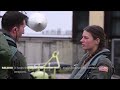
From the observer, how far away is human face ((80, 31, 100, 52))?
1962 mm

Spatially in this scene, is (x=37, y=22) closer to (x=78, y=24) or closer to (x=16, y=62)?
(x=16, y=62)

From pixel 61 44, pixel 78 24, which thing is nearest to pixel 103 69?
pixel 61 44

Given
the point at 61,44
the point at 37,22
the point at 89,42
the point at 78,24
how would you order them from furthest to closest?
the point at 78,24
the point at 61,44
the point at 37,22
the point at 89,42

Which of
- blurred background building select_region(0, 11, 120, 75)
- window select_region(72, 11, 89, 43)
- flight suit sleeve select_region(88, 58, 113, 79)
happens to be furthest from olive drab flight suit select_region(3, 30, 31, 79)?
window select_region(72, 11, 89, 43)

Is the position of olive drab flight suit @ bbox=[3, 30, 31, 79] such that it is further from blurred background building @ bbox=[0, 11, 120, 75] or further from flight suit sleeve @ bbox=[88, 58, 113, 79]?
flight suit sleeve @ bbox=[88, 58, 113, 79]

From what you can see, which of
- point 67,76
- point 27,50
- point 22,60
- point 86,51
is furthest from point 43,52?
point 22,60

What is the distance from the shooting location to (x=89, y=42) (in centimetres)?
201
